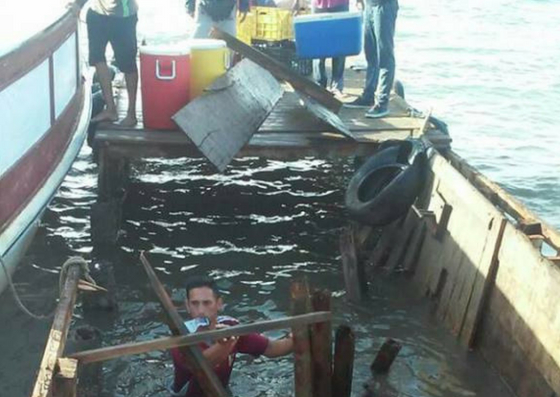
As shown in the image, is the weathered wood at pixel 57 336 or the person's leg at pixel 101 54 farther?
the person's leg at pixel 101 54

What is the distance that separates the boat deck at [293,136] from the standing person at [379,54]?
0.25 m

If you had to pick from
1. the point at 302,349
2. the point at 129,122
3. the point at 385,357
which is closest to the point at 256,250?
the point at 129,122

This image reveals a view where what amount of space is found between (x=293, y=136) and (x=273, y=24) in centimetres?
330

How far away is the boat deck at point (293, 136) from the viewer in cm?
851

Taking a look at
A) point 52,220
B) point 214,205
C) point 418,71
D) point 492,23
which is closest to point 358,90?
point 214,205

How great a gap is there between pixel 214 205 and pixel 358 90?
2466 millimetres

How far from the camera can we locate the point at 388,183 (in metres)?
8.57

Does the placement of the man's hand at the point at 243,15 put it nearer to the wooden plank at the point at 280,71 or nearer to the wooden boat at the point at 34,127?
the wooden plank at the point at 280,71

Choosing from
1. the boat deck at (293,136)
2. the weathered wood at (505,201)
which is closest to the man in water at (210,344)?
the weathered wood at (505,201)

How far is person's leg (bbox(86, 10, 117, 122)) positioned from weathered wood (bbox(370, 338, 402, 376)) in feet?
12.4

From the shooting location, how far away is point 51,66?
7816 millimetres

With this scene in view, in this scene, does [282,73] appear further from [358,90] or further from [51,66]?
[358,90]

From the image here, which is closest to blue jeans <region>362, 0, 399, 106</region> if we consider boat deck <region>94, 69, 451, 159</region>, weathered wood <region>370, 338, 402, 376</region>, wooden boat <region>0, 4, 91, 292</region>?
boat deck <region>94, 69, 451, 159</region>

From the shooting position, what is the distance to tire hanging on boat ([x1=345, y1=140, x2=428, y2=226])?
26.9ft
